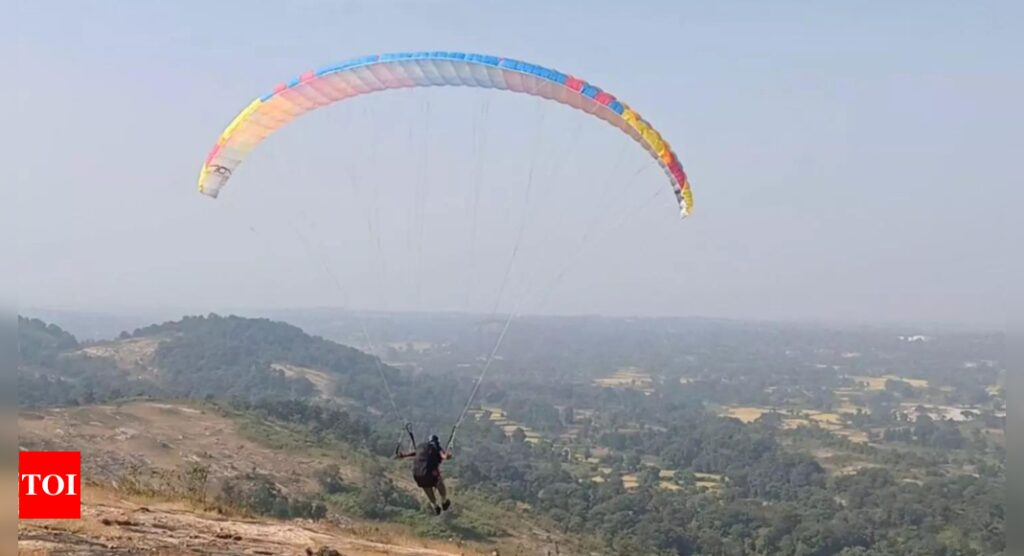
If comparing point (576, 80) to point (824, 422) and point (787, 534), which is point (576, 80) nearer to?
point (787, 534)

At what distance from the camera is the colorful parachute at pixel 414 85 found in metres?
14.4

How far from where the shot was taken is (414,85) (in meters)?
15.1

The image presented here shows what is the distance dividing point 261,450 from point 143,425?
213 inches

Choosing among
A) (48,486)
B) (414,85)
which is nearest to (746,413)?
(414,85)

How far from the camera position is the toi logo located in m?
10.6

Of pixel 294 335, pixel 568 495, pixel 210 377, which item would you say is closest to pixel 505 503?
pixel 568 495

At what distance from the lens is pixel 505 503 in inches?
1591

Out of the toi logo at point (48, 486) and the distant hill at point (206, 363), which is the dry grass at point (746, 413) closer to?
the distant hill at point (206, 363)

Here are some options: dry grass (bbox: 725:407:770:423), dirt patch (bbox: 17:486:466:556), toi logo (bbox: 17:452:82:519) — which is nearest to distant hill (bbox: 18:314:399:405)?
dry grass (bbox: 725:407:770:423)

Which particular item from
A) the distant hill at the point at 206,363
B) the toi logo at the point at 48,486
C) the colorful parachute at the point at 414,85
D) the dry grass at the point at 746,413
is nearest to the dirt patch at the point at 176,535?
the toi logo at the point at 48,486

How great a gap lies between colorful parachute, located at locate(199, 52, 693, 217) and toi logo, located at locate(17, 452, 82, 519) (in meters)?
5.51

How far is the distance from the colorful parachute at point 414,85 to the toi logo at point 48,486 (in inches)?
217

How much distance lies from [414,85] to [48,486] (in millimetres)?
8431

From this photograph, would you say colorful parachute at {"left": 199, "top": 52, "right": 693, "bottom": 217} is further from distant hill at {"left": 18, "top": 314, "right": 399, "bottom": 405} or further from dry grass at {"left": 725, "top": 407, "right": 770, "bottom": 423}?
dry grass at {"left": 725, "top": 407, "right": 770, "bottom": 423}
